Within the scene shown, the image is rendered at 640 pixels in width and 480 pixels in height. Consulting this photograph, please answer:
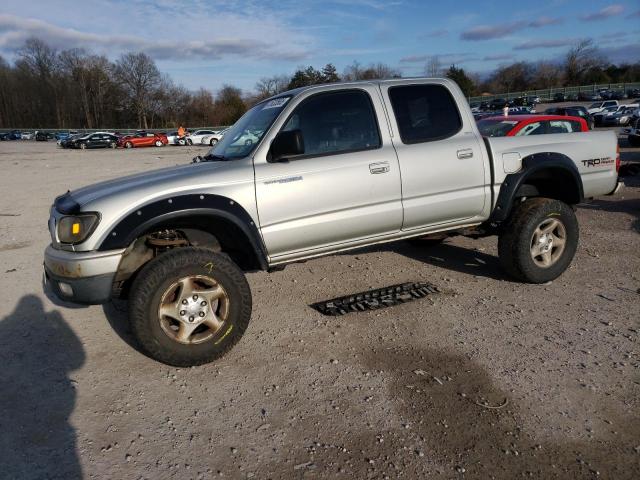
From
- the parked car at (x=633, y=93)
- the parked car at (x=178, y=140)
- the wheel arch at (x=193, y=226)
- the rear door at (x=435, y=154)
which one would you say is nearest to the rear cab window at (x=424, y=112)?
the rear door at (x=435, y=154)

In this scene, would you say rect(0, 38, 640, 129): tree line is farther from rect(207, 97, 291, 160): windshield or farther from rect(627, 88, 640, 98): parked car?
rect(207, 97, 291, 160): windshield

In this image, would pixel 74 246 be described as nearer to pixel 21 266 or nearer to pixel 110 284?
pixel 110 284

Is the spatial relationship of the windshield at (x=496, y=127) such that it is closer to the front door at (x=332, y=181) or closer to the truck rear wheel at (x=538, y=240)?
the truck rear wheel at (x=538, y=240)

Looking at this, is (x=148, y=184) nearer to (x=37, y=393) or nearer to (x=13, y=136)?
(x=37, y=393)

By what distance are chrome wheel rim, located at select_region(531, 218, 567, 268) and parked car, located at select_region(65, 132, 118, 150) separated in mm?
42985

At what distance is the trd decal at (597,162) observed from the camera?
193 inches

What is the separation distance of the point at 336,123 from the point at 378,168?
0.52 meters

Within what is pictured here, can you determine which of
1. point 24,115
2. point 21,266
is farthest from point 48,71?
point 21,266

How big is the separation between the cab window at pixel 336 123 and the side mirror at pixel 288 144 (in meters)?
0.21

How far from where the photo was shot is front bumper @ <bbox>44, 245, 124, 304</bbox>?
3.23m

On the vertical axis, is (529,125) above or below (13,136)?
below

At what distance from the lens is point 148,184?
3461 millimetres

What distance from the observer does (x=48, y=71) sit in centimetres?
8750

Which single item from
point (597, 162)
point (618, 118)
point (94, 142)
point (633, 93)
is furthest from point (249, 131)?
point (633, 93)
